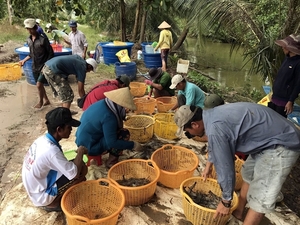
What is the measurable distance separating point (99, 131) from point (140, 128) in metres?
0.78

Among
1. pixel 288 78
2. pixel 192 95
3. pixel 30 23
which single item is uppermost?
pixel 30 23

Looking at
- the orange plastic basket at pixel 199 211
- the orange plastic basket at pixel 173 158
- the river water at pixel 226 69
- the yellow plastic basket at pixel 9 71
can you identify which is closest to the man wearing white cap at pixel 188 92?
the orange plastic basket at pixel 173 158

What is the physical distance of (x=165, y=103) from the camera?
457 cm

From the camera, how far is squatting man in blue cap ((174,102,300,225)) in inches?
67.7

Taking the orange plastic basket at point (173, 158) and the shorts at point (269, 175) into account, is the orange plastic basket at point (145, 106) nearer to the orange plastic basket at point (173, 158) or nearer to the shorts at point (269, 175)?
the orange plastic basket at point (173, 158)

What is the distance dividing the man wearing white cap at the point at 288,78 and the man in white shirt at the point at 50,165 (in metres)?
2.46

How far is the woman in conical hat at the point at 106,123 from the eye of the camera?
2658mm

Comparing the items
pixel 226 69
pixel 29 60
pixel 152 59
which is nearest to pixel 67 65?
pixel 29 60

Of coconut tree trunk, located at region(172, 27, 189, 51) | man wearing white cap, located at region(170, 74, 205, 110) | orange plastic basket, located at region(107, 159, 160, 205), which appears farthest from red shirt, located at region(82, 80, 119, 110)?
coconut tree trunk, located at region(172, 27, 189, 51)

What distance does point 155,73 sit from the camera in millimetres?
4711

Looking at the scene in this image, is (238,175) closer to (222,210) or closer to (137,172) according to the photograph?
(222,210)

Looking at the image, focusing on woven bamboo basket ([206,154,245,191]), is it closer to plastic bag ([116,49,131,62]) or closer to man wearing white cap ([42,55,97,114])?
man wearing white cap ([42,55,97,114])

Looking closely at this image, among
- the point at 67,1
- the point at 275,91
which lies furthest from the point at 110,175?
the point at 275,91

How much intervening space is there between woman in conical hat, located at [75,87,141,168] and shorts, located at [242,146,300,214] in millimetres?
1290
